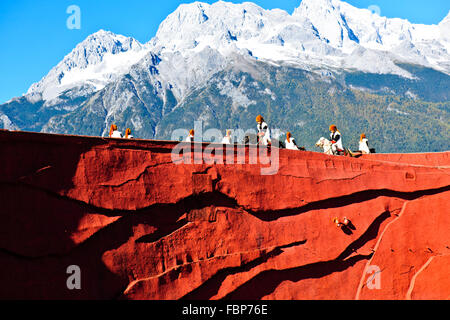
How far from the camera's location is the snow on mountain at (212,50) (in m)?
146

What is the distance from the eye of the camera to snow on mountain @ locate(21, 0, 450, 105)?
146 meters

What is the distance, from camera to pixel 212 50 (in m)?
156

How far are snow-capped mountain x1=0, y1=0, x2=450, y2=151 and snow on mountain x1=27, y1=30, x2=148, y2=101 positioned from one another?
440mm

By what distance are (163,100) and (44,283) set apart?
132705 mm

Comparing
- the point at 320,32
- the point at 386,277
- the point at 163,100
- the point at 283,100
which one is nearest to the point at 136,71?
the point at 163,100

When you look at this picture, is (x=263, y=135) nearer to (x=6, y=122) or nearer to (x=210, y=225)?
(x=210, y=225)

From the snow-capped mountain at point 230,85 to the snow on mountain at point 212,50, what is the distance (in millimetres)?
505

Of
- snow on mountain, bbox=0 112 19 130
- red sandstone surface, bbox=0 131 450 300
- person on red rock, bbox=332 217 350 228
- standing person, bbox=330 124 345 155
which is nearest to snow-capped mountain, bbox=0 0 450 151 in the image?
snow on mountain, bbox=0 112 19 130

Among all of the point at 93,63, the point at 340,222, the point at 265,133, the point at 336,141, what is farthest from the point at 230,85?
the point at 340,222

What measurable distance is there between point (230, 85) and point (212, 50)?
38628 mm

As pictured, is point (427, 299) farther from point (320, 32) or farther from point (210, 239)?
point (320, 32)

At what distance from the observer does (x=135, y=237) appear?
610 centimetres

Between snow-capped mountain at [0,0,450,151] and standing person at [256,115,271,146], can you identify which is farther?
snow-capped mountain at [0,0,450,151]

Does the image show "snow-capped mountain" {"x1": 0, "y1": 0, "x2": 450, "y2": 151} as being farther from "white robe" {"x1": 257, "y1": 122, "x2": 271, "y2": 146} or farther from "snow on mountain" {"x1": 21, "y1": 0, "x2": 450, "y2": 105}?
"white robe" {"x1": 257, "y1": 122, "x2": 271, "y2": 146}
